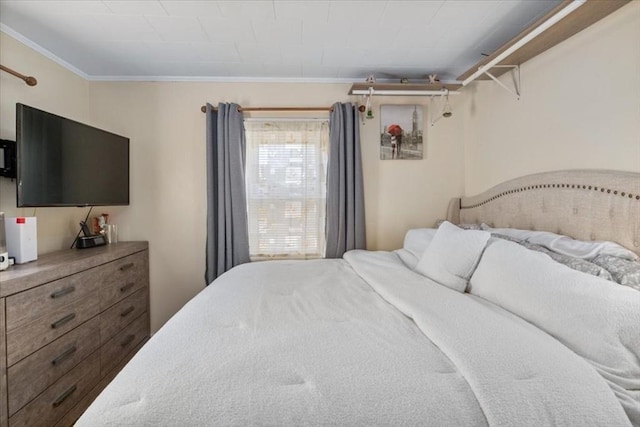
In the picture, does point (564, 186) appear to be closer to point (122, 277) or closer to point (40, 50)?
point (122, 277)

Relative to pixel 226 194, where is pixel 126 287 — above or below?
below

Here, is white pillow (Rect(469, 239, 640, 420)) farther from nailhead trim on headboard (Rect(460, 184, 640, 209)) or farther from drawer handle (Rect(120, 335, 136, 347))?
drawer handle (Rect(120, 335, 136, 347))

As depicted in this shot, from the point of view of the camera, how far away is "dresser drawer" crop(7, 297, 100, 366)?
1.42 m

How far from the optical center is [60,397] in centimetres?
169

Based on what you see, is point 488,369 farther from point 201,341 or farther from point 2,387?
point 2,387

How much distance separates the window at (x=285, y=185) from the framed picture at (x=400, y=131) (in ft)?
1.82

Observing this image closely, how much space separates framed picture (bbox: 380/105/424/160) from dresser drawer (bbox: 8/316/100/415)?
2593 millimetres

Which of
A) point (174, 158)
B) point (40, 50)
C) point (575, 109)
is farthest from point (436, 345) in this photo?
point (40, 50)

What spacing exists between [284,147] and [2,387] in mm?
2272

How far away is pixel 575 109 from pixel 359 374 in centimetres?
186

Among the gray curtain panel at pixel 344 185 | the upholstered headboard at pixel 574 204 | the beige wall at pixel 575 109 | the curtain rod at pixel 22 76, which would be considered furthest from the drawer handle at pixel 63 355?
the beige wall at pixel 575 109

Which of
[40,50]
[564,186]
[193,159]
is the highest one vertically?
[40,50]

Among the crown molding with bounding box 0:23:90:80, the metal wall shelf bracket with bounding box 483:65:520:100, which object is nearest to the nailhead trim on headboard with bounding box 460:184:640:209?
the metal wall shelf bracket with bounding box 483:65:520:100

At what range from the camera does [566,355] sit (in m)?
0.91
